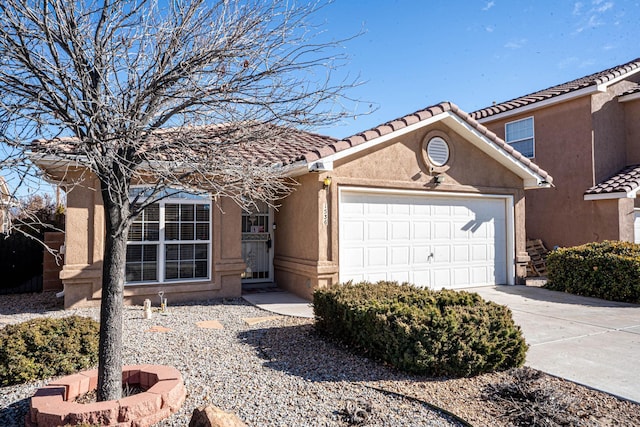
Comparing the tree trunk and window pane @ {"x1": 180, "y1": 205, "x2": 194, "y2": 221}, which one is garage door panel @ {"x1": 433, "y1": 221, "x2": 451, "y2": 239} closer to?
window pane @ {"x1": 180, "y1": 205, "x2": 194, "y2": 221}

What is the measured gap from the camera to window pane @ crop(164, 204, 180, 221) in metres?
9.34

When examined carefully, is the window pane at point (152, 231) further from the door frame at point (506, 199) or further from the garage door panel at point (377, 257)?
the garage door panel at point (377, 257)

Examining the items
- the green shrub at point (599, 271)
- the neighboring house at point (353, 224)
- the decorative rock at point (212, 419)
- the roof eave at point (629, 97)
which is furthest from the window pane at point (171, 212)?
the roof eave at point (629, 97)

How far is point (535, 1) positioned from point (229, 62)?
8516 mm

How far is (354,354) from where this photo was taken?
227 inches

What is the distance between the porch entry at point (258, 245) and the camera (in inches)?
460

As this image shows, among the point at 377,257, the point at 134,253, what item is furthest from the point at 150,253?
the point at 377,257

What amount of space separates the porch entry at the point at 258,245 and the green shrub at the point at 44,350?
6.59m

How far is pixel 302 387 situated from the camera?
15.0 feet

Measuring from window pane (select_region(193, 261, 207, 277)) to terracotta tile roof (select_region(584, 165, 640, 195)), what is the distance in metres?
12.6

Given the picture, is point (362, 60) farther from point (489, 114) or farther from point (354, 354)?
point (489, 114)

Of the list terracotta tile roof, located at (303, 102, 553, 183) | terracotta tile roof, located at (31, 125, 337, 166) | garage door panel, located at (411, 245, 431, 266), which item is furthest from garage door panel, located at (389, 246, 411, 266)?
terracotta tile roof, located at (31, 125, 337, 166)

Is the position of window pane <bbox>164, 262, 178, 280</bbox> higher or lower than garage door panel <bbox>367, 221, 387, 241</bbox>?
lower

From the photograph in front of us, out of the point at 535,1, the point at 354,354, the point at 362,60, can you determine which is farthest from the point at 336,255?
the point at 535,1
